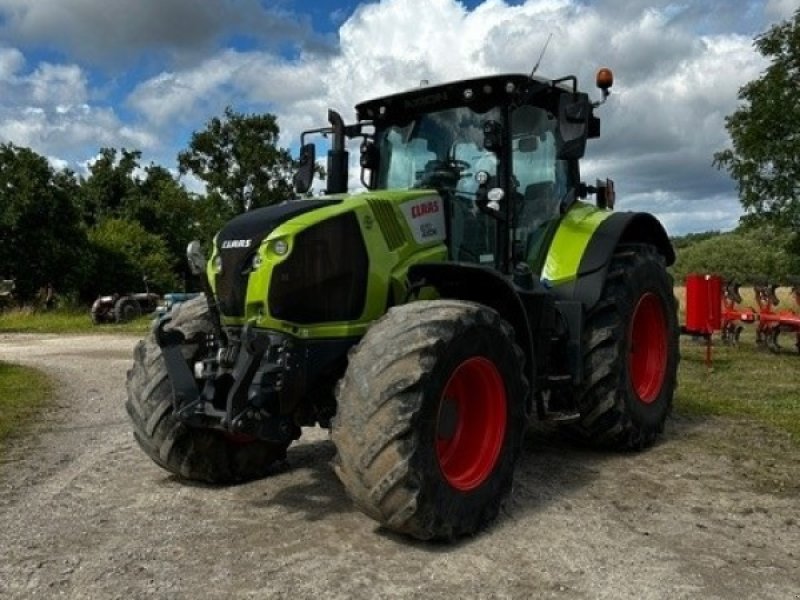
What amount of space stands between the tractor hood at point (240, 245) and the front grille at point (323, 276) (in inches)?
8.4

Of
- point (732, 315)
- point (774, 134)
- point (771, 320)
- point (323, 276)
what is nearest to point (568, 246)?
point (323, 276)

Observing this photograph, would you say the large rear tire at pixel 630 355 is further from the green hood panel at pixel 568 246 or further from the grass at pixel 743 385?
the grass at pixel 743 385

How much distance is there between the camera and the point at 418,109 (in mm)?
6098

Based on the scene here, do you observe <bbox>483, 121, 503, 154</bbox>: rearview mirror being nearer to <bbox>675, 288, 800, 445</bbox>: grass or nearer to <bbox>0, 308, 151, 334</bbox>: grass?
<bbox>675, 288, 800, 445</bbox>: grass

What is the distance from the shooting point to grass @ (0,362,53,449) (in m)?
8.37

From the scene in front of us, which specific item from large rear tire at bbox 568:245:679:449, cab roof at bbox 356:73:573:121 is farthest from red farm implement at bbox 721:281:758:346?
cab roof at bbox 356:73:573:121

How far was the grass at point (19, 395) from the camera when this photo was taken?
8.37m

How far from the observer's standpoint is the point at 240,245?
4719 millimetres

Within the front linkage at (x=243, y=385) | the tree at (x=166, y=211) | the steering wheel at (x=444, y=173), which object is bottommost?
the front linkage at (x=243, y=385)

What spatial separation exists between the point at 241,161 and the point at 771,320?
101 feet

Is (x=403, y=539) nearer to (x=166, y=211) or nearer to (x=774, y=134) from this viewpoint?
(x=774, y=134)

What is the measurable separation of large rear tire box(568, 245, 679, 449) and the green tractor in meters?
0.02

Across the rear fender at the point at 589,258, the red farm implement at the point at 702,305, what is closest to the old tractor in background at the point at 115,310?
the red farm implement at the point at 702,305

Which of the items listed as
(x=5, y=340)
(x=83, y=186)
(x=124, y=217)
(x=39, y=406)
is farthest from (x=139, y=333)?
(x=83, y=186)
